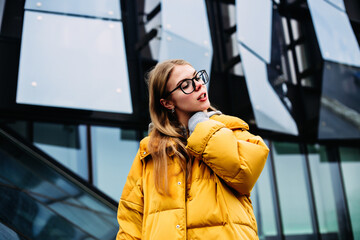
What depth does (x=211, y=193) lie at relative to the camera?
1846 mm

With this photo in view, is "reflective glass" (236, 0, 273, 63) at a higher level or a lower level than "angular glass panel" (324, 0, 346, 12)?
lower

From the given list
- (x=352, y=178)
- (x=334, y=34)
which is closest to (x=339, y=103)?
(x=334, y=34)

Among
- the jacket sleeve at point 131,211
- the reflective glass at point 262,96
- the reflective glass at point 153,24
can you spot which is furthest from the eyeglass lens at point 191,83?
the reflective glass at point 262,96

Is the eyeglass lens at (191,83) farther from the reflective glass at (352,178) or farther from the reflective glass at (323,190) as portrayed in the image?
the reflective glass at (352,178)

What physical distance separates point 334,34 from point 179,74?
→ 8.34 metres

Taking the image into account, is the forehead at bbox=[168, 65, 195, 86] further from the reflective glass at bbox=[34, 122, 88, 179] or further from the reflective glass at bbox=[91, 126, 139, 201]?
the reflective glass at bbox=[91, 126, 139, 201]

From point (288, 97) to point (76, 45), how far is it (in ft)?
16.8

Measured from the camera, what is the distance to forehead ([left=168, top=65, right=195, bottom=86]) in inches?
83.7

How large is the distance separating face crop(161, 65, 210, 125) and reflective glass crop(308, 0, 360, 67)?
310 inches

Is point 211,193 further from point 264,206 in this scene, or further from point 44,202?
point 264,206

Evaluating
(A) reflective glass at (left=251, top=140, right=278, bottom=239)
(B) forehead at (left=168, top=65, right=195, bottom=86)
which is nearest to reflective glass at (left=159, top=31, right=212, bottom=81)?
(A) reflective glass at (left=251, top=140, right=278, bottom=239)

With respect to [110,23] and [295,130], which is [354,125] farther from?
[110,23]

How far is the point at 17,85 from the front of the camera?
6.14 meters

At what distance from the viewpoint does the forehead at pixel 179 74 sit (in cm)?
212
